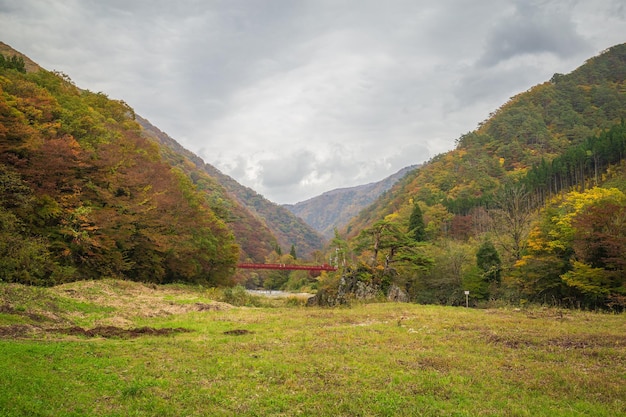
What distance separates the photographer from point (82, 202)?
30.2 m

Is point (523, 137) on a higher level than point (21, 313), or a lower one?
higher

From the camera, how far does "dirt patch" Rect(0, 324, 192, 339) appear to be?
12.6 meters

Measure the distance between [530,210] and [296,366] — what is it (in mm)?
60902

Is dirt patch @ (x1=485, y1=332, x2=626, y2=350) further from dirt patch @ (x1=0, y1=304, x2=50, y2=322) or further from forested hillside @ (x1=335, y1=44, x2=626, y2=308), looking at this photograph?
dirt patch @ (x1=0, y1=304, x2=50, y2=322)

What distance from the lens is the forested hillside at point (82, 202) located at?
2502 centimetres

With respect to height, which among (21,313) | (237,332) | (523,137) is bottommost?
(237,332)

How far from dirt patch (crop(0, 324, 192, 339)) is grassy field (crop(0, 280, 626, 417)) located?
0.16 ft

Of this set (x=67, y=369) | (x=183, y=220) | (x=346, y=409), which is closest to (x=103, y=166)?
(x=183, y=220)

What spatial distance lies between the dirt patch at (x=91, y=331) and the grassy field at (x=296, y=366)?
0.16 feet

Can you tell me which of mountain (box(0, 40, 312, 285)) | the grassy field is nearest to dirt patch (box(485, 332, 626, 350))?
the grassy field

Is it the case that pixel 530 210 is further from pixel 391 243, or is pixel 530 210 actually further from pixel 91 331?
pixel 91 331

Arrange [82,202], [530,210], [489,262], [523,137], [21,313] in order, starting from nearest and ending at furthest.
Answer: [21,313], [82,202], [489,262], [530,210], [523,137]

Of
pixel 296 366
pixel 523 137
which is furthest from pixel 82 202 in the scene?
pixel 523 137

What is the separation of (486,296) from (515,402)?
1373 inches
